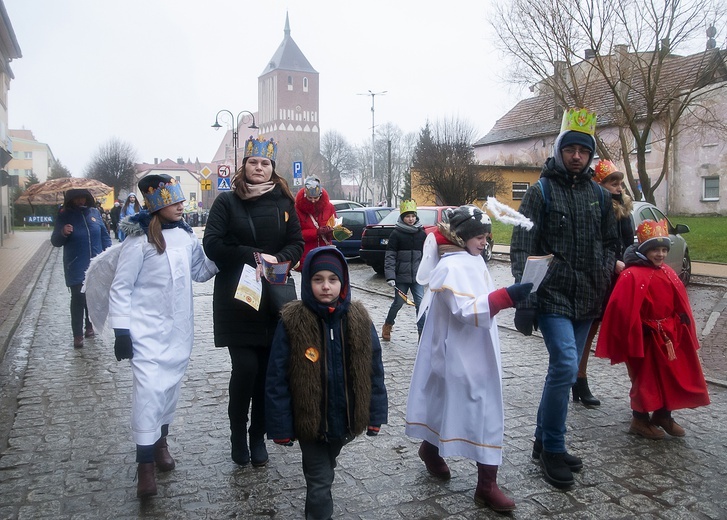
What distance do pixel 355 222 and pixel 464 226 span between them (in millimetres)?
16564

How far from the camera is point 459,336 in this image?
12.9 feet

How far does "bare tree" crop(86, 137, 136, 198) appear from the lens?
211ft

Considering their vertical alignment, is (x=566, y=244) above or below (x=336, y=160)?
below

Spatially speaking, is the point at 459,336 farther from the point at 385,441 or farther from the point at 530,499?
the point at 385,441

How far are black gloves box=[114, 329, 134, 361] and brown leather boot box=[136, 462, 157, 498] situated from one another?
0.63m

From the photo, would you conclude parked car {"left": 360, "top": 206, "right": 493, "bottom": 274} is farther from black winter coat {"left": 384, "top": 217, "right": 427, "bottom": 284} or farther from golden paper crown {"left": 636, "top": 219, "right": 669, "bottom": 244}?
golden paper crown {"left": 636, "top": 219, "right": 669, "bottom": 244}

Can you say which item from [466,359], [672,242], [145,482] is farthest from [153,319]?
[672,242]

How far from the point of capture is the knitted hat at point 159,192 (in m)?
4.32

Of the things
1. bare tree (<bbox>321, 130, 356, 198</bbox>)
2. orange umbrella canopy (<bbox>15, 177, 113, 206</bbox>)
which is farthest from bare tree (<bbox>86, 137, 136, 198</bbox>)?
orange umbrella canopy (<bbox>15, 177, 113, 206</bbox>)

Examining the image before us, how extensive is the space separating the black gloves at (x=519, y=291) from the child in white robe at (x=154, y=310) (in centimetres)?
201

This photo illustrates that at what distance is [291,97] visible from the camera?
118188 millimetres

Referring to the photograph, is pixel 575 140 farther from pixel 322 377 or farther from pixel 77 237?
pixel 77 237

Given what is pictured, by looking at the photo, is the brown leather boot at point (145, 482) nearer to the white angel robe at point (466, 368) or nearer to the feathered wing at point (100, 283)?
the feathered wing at point (100, 283)

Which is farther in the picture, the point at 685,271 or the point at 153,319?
the point at 685,271
